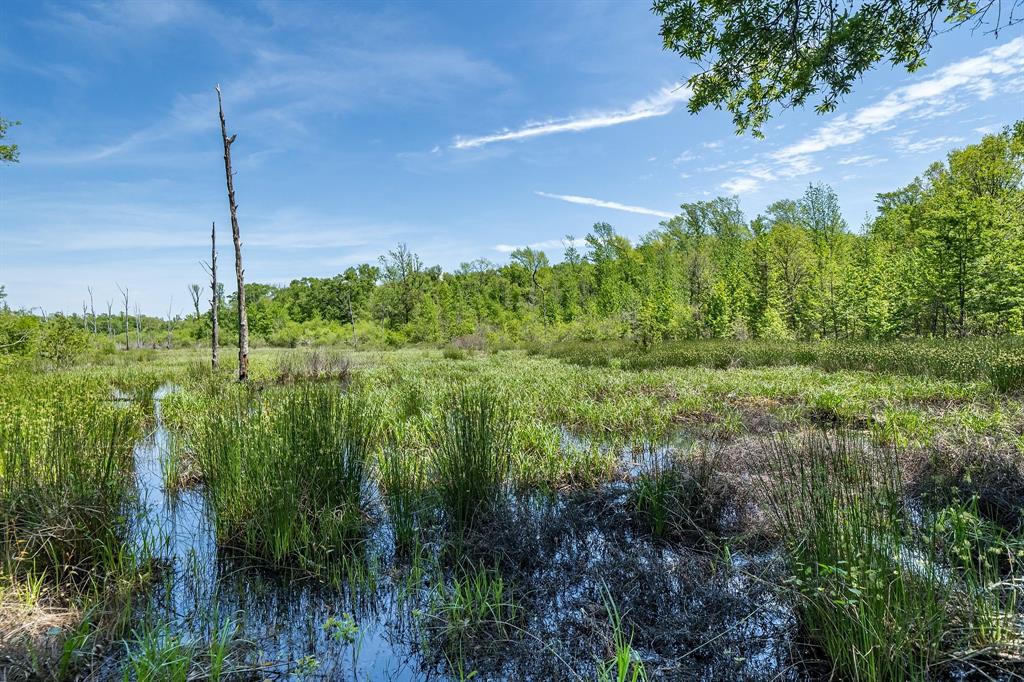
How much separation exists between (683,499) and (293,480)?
313cm

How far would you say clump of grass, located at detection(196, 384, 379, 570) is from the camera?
11.0ft

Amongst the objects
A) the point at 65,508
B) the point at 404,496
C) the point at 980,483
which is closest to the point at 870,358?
the point at 980,483

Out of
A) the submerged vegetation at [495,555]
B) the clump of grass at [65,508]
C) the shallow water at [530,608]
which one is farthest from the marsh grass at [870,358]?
the clump of grass at [65,508]

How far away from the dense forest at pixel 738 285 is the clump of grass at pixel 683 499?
11.2m

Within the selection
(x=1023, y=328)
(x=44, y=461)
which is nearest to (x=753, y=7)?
(x=44, y=461)

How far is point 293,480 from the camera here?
345 centimetres

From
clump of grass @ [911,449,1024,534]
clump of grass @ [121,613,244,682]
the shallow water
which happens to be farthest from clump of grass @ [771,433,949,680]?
clump of grass @ [121,613,244,682]

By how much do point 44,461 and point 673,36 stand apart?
23.5ft

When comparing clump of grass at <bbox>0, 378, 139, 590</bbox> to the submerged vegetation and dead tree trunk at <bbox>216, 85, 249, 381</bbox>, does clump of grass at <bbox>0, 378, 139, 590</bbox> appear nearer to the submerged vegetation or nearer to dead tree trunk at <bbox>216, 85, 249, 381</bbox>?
the submerged vegetation

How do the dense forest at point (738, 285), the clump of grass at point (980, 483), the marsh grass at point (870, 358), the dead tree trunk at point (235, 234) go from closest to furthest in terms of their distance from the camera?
the clump of grass at point (980, 483) → the marsh grass at point (870, 358) → the dead tree trunk at point (235, 234) → the dense forest at point (738, 285)

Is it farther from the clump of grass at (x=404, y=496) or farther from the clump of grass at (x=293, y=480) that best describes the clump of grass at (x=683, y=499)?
the clump of grass at (x=293, y=480)

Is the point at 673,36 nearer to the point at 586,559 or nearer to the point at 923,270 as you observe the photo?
the point at 586,559

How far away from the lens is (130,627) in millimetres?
2480

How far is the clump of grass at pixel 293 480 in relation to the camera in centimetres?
335
